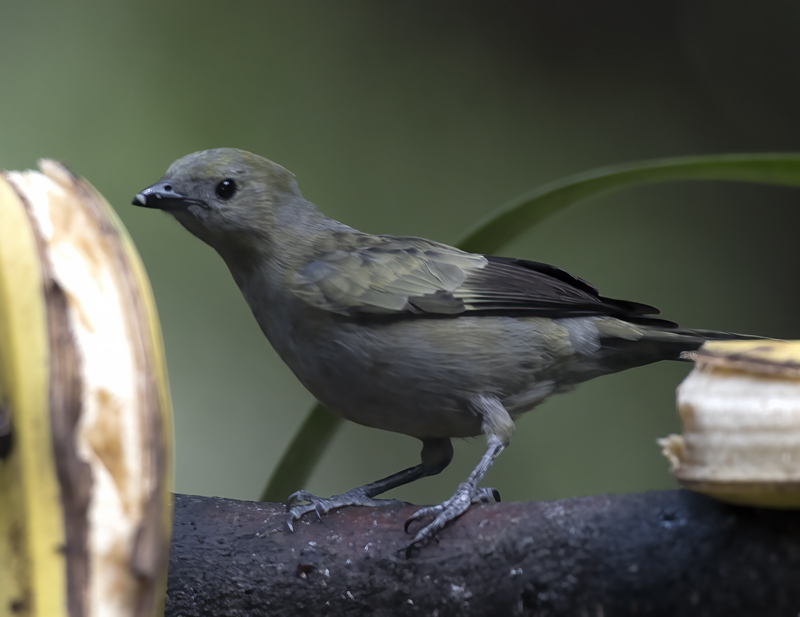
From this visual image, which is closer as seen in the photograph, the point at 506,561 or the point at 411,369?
the point at 506,561

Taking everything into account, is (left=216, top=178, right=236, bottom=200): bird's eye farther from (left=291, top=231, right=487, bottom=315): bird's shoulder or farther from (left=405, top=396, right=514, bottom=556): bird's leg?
(left=405, top=396, right=514, bottom=556): bird's leg

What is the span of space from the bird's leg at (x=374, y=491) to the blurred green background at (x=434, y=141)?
1037 mm

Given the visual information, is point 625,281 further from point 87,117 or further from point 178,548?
point 178,548

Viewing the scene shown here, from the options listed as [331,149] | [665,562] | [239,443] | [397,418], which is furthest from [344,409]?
[331,149]

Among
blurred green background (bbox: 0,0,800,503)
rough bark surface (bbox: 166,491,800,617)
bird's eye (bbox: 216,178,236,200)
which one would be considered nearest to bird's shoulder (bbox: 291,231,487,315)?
bird's eye (bbox: 216,178,236,200)

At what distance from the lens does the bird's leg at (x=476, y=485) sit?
59 cm

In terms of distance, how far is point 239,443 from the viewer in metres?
1.81

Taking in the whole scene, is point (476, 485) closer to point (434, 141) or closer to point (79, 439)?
point (79, 439)

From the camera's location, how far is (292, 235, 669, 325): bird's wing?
0.74 meters

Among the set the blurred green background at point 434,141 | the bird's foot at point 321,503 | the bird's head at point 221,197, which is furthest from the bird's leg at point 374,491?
the blurred green background at point 434,141

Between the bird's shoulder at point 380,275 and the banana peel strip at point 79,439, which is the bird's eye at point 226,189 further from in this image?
the banana peel strip at point 79,439

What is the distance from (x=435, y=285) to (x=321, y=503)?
26 cm

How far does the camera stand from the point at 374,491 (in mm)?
794

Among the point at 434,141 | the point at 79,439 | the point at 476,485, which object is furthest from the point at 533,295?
the point at 434,141
